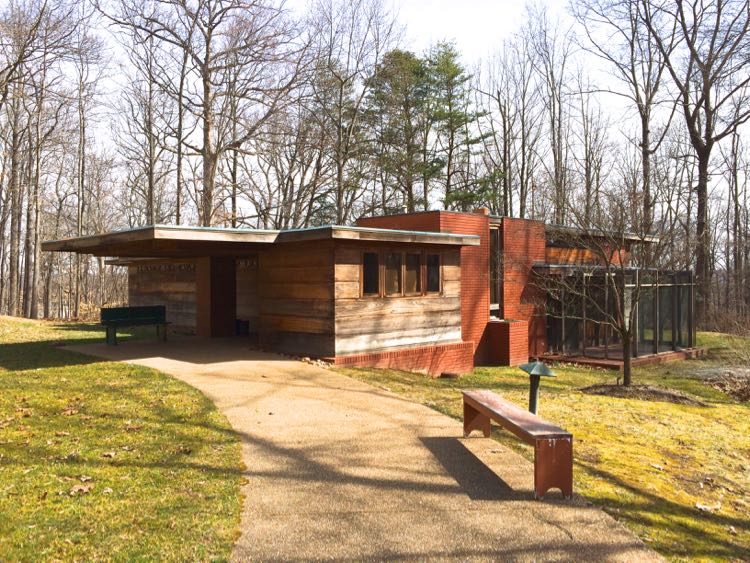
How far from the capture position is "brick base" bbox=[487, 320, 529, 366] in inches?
721

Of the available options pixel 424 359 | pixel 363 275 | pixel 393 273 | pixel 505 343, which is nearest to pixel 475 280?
pixel 505 343

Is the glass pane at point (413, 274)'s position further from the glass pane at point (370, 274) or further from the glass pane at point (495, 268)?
the glass pane at point (495, 268)

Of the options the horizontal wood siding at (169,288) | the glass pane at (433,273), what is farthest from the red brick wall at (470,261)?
the horizontal wood siding at (169,288)

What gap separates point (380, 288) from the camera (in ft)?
44.4

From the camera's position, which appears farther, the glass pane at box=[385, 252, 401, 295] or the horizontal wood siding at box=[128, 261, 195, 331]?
the horizontal wood siding at box=[128, 261, 195, 331]

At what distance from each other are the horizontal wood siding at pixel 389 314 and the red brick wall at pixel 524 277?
162 inches

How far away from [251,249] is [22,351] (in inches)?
227

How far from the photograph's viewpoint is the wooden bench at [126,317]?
14.2 meters

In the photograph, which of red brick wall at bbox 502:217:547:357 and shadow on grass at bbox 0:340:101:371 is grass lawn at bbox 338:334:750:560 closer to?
red brick wall at bbox 502:217:547:357

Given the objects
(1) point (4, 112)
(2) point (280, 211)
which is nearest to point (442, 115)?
(2) point (280, 211)

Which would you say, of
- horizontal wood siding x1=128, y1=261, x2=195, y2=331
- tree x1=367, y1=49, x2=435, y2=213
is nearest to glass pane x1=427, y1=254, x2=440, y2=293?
horizontal wood siding x1=128, y1=261, x2=195, y2=331

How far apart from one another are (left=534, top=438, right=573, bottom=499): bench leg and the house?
286 inches

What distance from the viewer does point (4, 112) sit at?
99.8ft

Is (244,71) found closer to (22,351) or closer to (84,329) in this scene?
(84,329)
